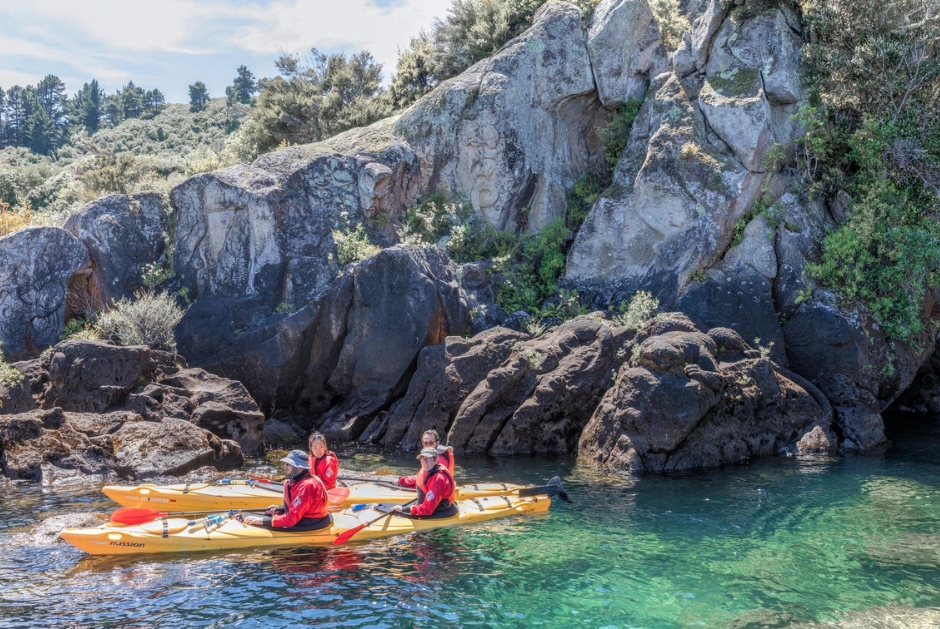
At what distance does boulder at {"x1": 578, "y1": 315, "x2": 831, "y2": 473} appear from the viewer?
1336 centimetres

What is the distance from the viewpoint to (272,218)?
19453mm

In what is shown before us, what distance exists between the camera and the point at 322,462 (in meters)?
10.5

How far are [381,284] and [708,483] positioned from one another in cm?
865

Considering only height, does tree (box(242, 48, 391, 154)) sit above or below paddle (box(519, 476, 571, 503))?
above

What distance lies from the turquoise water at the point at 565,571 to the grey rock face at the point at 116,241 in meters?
8.64

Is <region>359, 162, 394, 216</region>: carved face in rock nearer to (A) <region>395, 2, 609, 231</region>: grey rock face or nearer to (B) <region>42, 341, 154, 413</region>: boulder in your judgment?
(A) <region>395, 2, 609, 231</region>: grey rock face

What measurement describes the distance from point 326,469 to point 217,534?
1842 mm

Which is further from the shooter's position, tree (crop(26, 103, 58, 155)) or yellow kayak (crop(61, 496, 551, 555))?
tree (crop(26, 103, 58, 155))

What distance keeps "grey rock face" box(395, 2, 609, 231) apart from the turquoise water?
1162 cm

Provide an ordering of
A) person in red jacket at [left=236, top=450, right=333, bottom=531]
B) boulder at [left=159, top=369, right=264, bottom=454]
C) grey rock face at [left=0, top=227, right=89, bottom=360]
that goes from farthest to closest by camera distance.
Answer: grey rock face at [left=0, top=227, right=89, bottom=360] → boulder at [left=159, top=369, right=264, bottom=454] → person in red jacket at [left=236, top=450, right=333, bottom=531]

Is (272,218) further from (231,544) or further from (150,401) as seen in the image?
(231,544)

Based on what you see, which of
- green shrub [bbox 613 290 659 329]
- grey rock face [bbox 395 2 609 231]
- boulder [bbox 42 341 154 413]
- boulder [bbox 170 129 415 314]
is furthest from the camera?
grey rock face [bbox 395 2 609 231]

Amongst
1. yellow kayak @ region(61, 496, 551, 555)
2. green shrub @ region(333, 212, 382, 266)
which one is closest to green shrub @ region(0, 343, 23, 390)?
yellow kayak @ region(61, 496, 551, 555)

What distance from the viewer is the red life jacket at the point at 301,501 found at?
9.17 m
